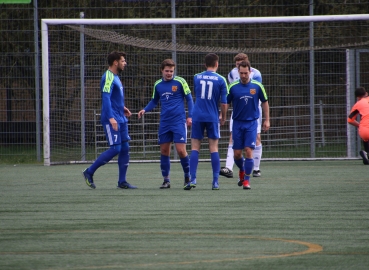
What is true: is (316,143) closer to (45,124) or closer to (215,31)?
(215,31)

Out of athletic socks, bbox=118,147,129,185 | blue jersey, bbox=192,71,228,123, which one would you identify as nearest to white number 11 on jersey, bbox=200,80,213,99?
blue jersey, bbox=192,71,228,123

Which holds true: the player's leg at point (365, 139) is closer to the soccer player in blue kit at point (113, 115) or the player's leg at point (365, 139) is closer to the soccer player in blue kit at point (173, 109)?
the soccer player in blue kit at point (173, 109)

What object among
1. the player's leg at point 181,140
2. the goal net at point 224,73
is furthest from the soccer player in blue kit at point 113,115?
the goal net at point 224,73

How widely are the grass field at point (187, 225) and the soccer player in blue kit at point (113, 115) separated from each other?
1.09ft

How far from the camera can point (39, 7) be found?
19.6 metres

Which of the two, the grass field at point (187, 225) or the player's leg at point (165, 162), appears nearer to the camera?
the grass field at point (187, 225)

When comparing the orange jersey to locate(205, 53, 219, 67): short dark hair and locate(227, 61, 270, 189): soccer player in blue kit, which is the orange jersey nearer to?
locate(227, 61, 270, 189): soccer player in blue kit

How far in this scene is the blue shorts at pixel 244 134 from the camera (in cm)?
1125

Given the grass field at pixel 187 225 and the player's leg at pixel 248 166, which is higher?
the player's leg at pixel 248 166

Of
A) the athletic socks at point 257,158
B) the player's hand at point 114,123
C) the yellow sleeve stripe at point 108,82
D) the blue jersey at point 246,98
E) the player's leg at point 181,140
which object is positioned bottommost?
the athletic socks at point 257,158

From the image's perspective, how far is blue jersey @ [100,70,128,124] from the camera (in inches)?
438

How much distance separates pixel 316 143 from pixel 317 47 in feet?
7.32

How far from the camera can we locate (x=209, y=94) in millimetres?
11133

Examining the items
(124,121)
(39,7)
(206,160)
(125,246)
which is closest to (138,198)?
(124,121)
